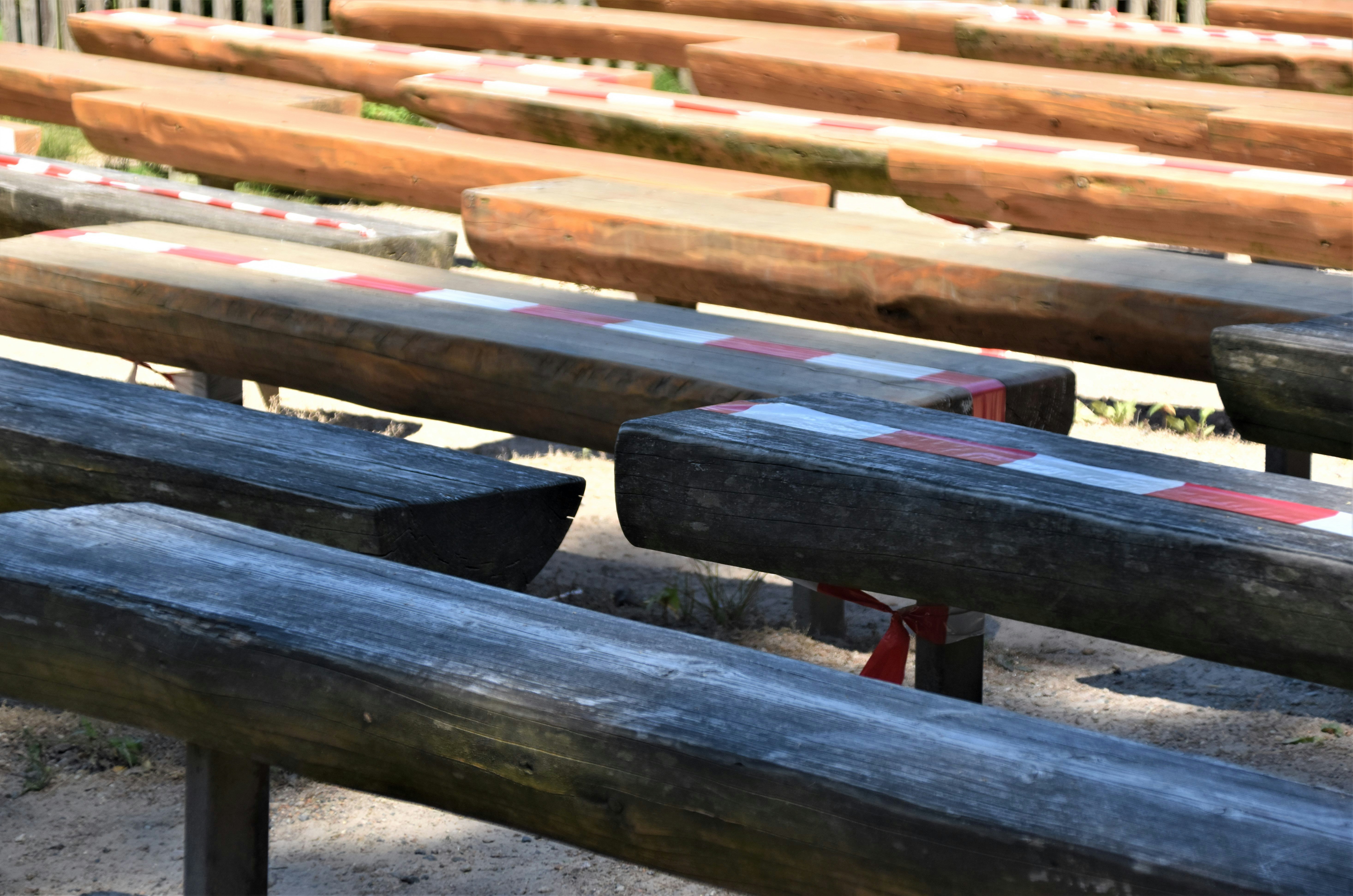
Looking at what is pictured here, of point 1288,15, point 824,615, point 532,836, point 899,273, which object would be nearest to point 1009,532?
point 532,836

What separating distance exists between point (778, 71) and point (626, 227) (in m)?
1.76

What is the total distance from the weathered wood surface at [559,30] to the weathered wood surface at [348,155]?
4.32 feet

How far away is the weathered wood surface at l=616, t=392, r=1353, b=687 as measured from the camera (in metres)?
1.55

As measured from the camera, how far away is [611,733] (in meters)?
1.19

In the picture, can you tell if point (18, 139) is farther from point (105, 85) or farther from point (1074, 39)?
point (1074, 39)

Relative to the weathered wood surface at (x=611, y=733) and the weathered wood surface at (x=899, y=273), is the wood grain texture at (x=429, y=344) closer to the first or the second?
the weathered wood surface at (x=899, y=273)

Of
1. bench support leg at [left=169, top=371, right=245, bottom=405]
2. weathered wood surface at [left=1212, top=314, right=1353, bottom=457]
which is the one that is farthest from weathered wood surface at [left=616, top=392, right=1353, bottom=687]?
bench support leg at [left=169, top=371, right=245, bottom=405]

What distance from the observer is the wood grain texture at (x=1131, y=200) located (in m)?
3.15

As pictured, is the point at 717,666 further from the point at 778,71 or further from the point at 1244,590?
the point at 778,71

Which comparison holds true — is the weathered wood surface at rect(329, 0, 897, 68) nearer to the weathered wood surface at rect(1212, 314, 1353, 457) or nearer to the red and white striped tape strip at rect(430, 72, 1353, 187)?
the red and white striped tape strip at rect(430, 72, 1353, 187)

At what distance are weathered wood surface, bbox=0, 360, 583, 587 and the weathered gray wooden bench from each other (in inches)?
34.5

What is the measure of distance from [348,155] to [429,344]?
4.93ft

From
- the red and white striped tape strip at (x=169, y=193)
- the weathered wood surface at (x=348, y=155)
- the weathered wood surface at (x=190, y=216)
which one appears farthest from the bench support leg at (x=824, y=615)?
the red and white striped tape strip at (x=169, y=193)

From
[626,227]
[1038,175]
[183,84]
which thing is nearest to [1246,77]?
[1038,175]
